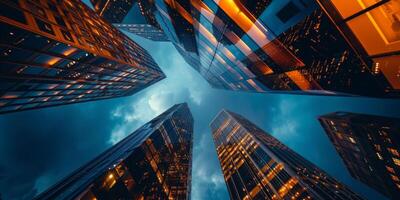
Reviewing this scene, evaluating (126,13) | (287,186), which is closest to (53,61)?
(287,186)

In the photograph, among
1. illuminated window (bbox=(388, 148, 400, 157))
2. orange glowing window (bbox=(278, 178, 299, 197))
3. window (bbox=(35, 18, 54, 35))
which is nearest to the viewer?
window (bbox=(35, 18, 54, 35))

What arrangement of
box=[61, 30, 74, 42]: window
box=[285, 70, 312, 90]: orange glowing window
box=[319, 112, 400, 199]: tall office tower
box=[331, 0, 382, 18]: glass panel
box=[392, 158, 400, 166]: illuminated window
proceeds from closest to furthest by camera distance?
1. box=[331, 0, 382, 18]: glass panel
2. box=[285, 70, 312, 90]: orange glowing window
3. box=[61, 30, 74, 42]: window
4. box=[392, 158, 400, 166]: illuminated window
5. box=[319, 112, 400, 199]: tall office tower

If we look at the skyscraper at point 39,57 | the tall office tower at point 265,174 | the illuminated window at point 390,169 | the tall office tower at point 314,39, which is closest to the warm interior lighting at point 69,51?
the skyscraper at point 39,57

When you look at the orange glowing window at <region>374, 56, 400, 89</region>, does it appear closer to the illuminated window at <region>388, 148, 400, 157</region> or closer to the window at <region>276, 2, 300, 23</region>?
the window at <region>276, 2, 300, 23</region>

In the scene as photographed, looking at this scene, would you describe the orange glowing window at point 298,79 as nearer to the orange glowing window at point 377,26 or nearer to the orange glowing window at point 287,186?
the orange glowing window at point 377,26

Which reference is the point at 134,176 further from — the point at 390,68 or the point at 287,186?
the point at 287,186

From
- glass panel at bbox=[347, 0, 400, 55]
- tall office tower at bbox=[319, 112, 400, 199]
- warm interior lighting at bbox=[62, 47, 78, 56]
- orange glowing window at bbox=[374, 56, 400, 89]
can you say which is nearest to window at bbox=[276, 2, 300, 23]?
glass panel at bbox=[347, 0, 400, 55]

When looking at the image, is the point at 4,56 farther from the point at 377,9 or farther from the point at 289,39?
the point at 377,9
